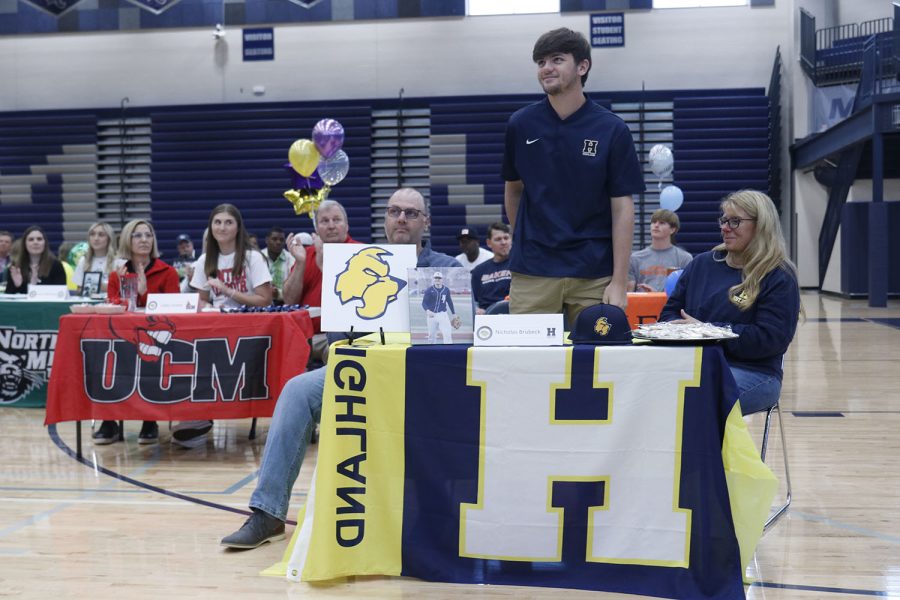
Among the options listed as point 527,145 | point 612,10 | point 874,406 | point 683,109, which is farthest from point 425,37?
point 527,145

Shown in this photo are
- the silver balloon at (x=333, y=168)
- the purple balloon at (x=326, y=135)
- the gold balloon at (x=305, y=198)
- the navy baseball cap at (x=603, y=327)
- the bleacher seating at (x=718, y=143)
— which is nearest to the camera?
the navy baseball cap at (x=603, y=327)

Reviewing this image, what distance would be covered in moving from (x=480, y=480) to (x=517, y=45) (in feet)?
40.5

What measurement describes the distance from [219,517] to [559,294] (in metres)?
1.60

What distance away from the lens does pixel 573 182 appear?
3.00 m

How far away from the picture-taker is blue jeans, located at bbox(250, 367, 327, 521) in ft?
9.80

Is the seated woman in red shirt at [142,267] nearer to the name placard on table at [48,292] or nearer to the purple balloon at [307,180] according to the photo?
the name placard on table at [48,292]

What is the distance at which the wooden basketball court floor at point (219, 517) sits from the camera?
8.68 ft

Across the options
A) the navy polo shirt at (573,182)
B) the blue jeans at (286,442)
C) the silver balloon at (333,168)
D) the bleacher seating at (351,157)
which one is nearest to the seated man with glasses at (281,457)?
the blue jeans at (286,442)

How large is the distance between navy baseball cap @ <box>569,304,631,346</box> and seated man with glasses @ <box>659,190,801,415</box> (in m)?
0.41

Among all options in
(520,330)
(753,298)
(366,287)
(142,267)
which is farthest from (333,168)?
(520,330)

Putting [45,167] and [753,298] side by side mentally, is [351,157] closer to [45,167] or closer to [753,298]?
[45,167]

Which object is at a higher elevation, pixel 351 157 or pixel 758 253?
pixel 351 157

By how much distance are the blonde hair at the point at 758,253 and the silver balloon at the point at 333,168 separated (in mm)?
6450

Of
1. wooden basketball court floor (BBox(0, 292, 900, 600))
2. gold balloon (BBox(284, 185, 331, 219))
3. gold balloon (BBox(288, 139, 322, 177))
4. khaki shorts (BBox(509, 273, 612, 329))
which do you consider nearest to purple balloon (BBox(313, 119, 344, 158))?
gold balloon (BBox(288, 139, 322, 177))
